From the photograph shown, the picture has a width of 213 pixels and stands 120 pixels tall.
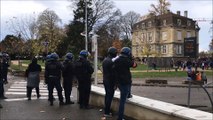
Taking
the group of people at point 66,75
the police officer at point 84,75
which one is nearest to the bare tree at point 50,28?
the group of people at point 66,75

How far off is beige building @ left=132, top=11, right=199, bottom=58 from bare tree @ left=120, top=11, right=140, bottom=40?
3.65m

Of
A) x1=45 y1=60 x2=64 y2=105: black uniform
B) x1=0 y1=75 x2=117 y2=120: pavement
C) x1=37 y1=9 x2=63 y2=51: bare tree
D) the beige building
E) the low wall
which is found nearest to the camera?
the low wall

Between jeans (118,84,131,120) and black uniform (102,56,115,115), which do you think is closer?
jeans (118,84,131,120)

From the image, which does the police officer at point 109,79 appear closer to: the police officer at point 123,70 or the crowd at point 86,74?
the crowd at point 86,74

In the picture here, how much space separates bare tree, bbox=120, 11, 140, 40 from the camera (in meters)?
118

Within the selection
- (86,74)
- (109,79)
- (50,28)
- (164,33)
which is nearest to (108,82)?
(109,79)

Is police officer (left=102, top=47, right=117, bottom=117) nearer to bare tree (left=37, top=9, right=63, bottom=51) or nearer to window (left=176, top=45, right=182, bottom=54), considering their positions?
bare tree (left=37, top=9, right=63, bottom=51)

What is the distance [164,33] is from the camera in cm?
10662

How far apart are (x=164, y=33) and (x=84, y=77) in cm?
9500

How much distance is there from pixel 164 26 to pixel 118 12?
91.7 ft

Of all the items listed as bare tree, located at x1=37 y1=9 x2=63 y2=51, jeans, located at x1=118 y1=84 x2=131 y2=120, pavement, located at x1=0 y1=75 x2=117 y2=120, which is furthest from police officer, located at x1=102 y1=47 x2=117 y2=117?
bare tree, located at x1=37 y1=9 x2=63 y2=51

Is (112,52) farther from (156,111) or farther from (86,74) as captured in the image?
(156,111)

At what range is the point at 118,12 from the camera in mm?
81500

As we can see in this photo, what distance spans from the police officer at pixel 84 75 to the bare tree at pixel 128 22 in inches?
4094
